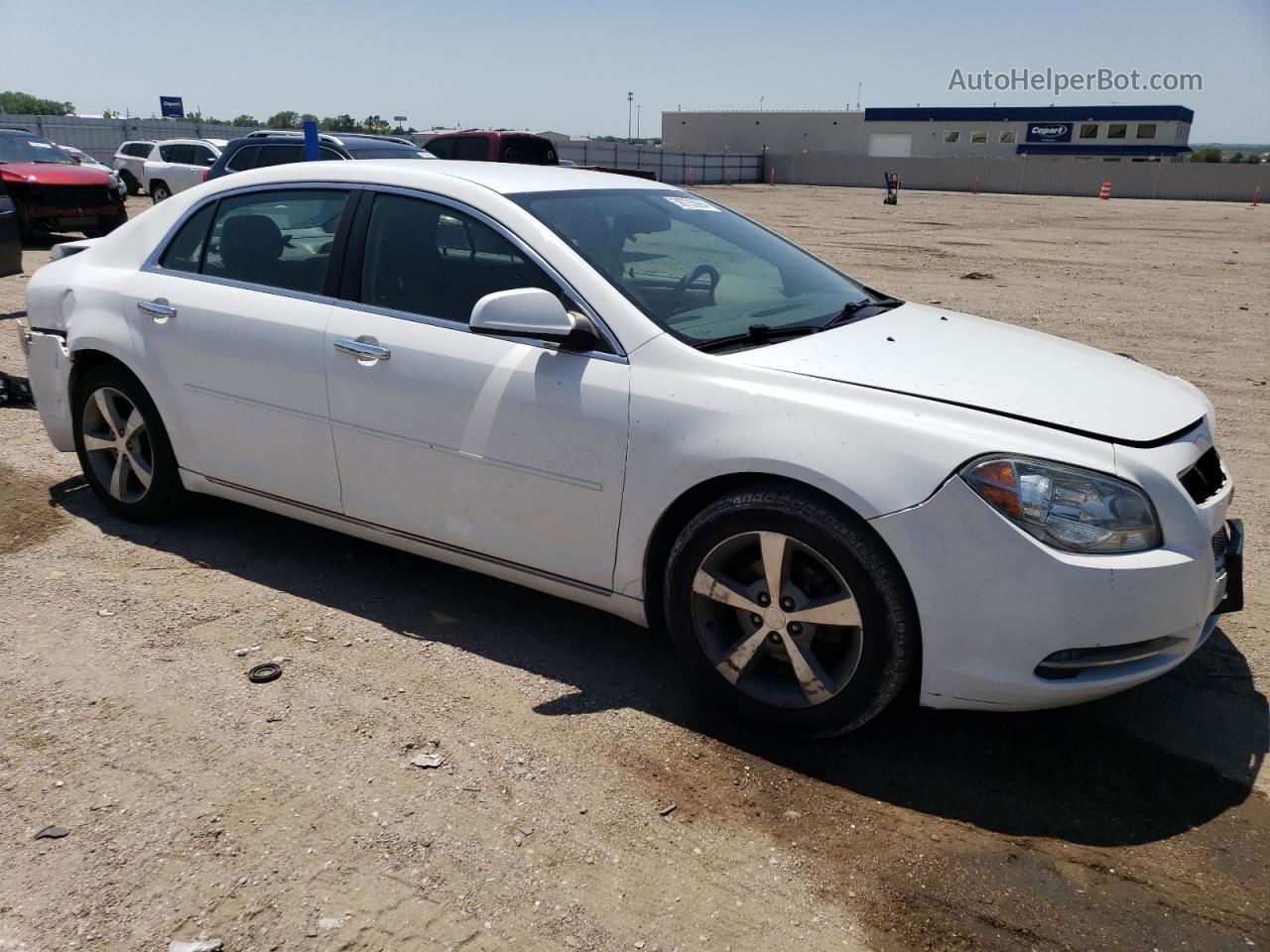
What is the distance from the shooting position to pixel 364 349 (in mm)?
3812

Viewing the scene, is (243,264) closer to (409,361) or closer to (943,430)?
(409,361)

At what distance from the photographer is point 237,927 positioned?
2467 mm

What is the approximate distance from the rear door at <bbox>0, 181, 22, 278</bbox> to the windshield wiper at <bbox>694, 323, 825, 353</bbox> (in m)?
6.72

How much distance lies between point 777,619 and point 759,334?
98 centimetres

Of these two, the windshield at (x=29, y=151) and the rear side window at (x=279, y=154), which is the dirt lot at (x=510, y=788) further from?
the windshield at (x=29, y=151)

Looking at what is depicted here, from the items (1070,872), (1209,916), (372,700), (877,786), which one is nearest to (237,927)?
(372,700)

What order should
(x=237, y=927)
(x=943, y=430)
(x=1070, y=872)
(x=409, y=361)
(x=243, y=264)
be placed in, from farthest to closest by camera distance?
(x=243, y=264) < (x=409, y=361) < (x=943, y=430) < (x=1070, y=872) < (x=237, y=927)

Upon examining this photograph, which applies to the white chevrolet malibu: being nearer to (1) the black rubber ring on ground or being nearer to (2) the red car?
(1) the black rubber ring on ground

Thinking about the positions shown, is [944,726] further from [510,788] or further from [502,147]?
[502,147]

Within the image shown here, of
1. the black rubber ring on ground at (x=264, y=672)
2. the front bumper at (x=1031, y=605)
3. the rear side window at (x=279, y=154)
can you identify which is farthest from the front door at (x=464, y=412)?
the rear side window at (x=279, y=154)

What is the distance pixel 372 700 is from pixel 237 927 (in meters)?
1.08

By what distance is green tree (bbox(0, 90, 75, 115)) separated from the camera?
10325cm

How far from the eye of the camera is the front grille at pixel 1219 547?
301 centimetres

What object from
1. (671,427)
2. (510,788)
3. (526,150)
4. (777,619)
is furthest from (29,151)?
(777,619)
